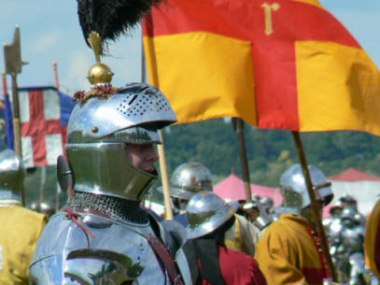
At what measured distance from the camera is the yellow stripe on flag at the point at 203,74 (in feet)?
38.3

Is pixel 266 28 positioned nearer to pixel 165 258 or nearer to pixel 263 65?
pixel 263 65

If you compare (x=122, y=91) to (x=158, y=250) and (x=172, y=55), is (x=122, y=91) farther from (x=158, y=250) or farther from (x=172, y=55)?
(x=172, y=55)

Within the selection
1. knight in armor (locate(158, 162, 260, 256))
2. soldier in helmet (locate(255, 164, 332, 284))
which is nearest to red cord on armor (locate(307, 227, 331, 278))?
soldier in helmet (locate(255, 164, 332, 284))

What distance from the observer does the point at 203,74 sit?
1177 cm

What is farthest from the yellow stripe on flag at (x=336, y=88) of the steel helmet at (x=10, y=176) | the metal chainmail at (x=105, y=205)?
the metal chainmail at (x=105, y=205)

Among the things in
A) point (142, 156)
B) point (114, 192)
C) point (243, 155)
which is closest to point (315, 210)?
point (243, 155)

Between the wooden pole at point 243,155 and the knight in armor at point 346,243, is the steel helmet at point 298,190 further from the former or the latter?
the knight in armor at point 346,243

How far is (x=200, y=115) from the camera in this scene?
38.2 ft

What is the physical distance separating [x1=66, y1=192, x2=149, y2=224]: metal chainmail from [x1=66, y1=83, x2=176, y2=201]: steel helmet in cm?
2

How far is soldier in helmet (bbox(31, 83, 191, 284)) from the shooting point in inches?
236

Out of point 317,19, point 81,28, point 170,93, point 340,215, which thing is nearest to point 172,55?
point 170,93

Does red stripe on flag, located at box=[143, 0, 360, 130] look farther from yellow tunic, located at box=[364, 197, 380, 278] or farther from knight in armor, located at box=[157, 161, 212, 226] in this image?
yellow tunic, located at box=[364, 197, 380, 278]

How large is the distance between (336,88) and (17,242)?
308cm

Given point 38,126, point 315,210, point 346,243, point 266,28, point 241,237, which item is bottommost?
point 346,243
